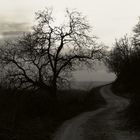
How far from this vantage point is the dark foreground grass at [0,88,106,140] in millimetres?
19756

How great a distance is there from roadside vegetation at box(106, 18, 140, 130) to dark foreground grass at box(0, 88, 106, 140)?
578cm

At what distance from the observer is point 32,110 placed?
29.9 m

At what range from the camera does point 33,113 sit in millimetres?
29891

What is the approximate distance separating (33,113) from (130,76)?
3774cm

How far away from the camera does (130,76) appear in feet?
211

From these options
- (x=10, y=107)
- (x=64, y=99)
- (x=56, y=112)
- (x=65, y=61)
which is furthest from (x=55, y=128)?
(x=65, y=61)

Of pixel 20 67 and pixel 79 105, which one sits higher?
pixel 20 67

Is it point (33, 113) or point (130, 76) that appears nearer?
point (33, 113)

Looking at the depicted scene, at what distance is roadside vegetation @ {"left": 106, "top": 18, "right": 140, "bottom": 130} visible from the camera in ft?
80.3

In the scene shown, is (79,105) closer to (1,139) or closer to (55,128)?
(55,128)

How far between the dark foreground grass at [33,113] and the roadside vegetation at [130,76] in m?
5.78

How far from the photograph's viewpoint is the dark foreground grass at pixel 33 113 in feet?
64.8

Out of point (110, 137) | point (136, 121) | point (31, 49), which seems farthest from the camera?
point (31, 49)

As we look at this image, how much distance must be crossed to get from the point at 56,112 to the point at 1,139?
15.4 metres
